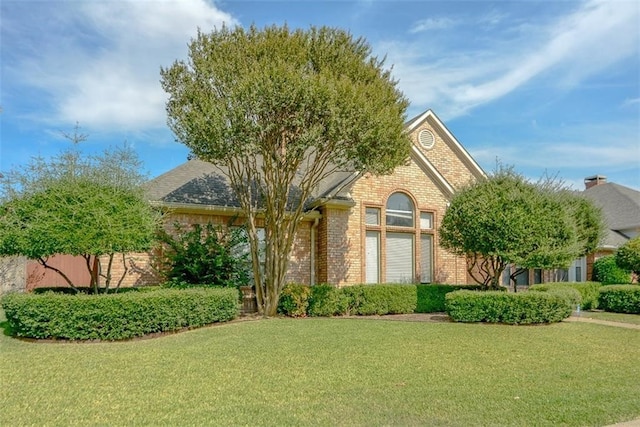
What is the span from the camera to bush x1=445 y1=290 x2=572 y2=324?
1197 cm

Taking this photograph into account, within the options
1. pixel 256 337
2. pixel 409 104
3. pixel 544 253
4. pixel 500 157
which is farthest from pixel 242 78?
pixel 544 253

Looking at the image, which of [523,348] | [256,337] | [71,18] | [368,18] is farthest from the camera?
[368,18]

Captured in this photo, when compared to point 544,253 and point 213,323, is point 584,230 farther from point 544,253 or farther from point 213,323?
point 213,323

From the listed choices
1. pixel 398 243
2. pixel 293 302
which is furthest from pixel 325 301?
pixel 398 243

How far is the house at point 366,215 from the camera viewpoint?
15.1 m

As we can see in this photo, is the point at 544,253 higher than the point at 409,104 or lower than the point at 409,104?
lower

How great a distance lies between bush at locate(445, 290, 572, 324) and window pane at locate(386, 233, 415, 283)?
13.4 feet

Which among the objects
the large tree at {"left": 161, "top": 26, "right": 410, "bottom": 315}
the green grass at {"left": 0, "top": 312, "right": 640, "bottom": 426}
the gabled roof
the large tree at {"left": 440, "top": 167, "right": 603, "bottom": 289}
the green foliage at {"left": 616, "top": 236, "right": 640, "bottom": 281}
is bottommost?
the green grass at {"left": 0, "top": 312, "right": 640, "bottom": 426}

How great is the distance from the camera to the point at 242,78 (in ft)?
37.2

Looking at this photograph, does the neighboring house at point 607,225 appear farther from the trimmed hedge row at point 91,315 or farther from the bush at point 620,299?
the trimmed hedge row at point 91,315

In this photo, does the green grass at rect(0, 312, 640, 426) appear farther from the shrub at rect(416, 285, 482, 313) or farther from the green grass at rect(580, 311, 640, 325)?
the shrub at rect(416, 285, 482, 313)

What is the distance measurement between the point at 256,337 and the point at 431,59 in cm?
929

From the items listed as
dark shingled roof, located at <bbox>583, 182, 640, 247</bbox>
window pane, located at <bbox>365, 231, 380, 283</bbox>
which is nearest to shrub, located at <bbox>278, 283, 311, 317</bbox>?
window pane, located at <bbox>365, 231, 380, 283</bbox>

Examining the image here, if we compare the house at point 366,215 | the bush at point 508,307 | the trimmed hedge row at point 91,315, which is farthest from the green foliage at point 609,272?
the trimmed hedge row at point 91,315
